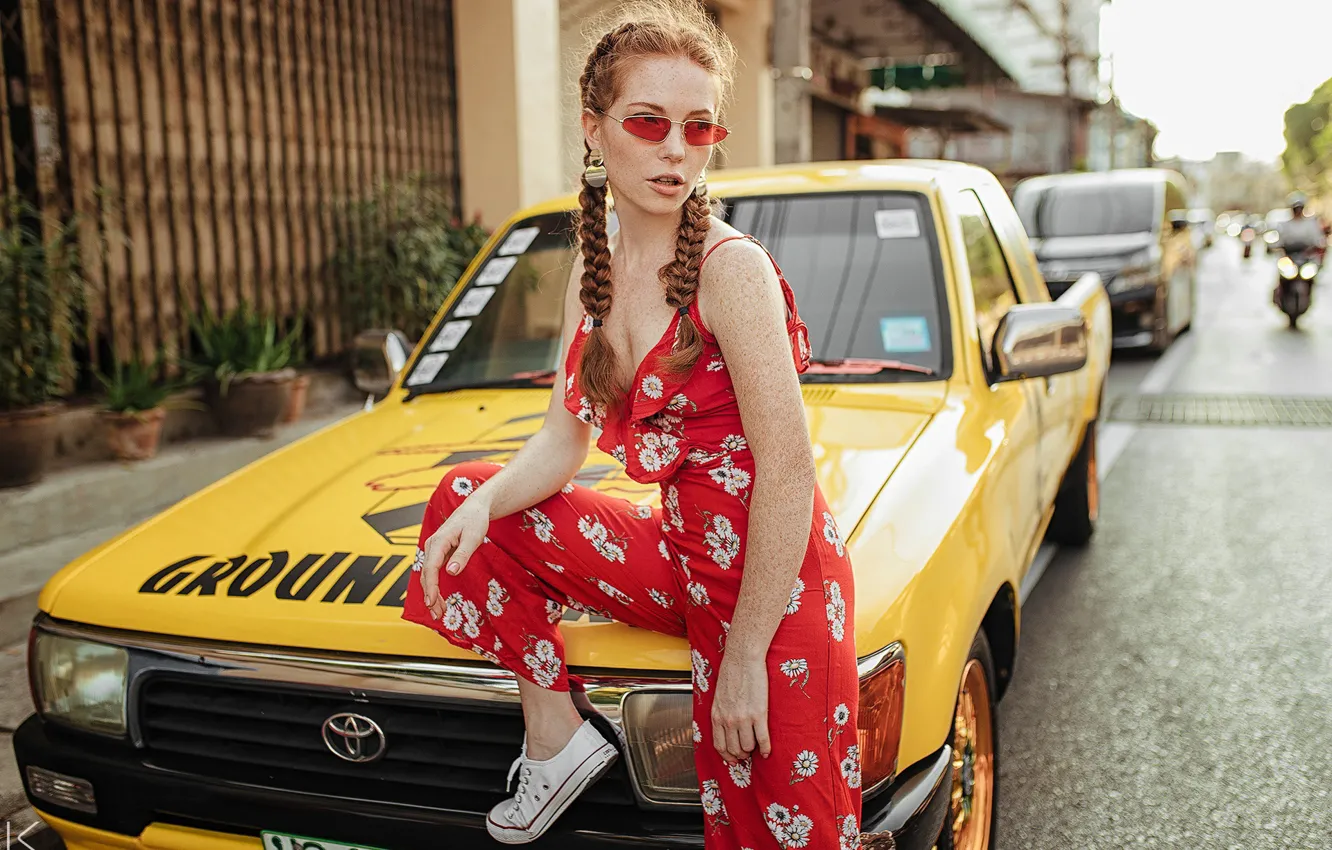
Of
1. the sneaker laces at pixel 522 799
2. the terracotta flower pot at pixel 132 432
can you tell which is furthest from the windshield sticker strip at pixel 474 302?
the terracotta flower pot at pixel 132 432

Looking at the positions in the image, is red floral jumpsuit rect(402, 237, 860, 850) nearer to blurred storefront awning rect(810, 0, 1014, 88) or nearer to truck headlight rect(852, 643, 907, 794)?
truck headlight rect(852, 643, 907, 794)

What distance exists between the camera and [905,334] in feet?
10.3

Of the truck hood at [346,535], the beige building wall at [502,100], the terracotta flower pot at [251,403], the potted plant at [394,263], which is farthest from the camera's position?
the beige building wall at [502,100]

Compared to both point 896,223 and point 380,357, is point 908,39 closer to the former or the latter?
point 896,223

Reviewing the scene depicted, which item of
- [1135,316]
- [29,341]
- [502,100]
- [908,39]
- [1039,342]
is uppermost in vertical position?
[908,39]

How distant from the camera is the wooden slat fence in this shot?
6.30 meters

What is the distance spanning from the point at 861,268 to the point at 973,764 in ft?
4.61

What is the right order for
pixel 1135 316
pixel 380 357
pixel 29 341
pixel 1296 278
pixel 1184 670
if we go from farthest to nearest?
1. pixel 1296 278
2. pixel 1135 316
3. pixel 29 341
4. pixel 1184 670
5. pixel 380 357

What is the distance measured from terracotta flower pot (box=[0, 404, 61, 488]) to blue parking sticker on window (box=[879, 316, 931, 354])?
388 cm

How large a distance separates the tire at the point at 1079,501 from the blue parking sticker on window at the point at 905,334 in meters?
1.79

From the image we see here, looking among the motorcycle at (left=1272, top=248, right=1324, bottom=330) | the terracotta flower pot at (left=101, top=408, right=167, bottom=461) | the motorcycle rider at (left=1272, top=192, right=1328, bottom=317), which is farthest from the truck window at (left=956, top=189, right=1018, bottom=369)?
the motorcycle rider at (left=1272, top=192, right=1328, bottom=317)

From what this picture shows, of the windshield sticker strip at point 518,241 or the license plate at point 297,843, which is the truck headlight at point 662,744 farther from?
the windshield sticker strip at point 518,241

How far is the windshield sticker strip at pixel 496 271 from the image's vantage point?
3659 millimetres

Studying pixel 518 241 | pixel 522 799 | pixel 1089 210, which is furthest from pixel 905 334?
pixel 1089 210
